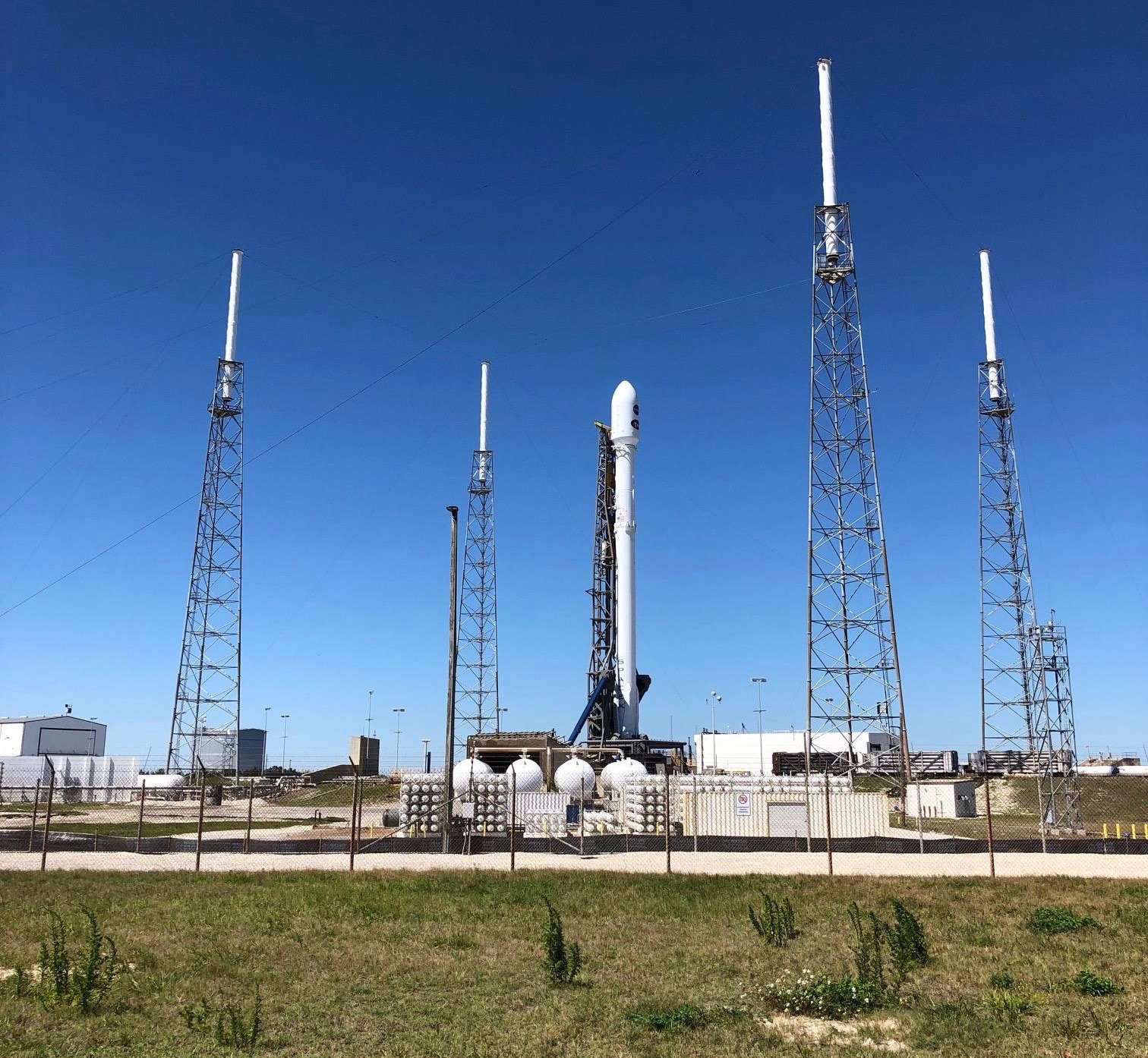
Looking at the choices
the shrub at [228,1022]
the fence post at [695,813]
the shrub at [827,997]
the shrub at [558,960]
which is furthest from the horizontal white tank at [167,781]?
the shrub at [827,997]

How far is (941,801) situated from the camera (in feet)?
156

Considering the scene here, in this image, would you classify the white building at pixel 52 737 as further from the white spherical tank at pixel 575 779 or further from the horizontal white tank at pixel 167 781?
the white spherical tank at pixel 575 779

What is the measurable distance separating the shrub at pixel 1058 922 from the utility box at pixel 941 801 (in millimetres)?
31846

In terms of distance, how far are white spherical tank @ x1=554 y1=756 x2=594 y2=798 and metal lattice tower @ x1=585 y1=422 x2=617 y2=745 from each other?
14.5 meters

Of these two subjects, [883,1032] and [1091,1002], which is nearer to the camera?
[883,1032]

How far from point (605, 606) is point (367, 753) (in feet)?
95.3

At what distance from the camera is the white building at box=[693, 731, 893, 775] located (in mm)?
92500

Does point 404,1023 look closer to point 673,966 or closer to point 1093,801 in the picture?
point 673,966

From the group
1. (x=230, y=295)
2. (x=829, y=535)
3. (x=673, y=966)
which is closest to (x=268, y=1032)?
(x=673, y=966)

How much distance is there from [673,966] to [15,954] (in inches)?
352

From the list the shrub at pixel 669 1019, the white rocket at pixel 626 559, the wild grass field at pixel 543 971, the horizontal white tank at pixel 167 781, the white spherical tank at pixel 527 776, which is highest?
the white rocket at pixel 626 559

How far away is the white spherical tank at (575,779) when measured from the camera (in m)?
49.9

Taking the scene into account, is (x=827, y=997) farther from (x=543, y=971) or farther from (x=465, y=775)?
(x=465, y=775)

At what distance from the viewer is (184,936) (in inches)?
583
